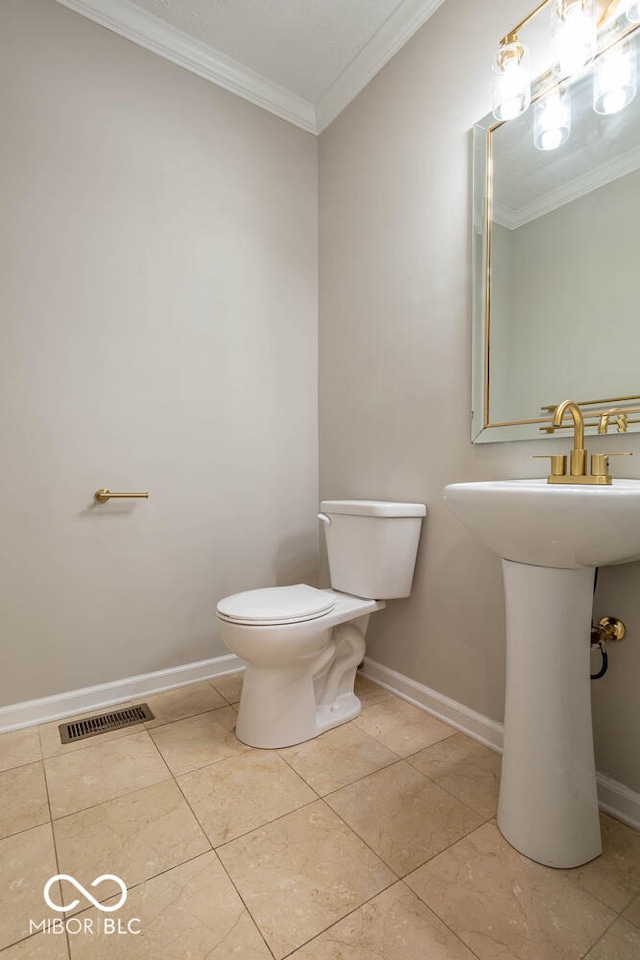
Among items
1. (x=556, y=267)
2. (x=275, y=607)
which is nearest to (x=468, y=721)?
(x=275, y=607)

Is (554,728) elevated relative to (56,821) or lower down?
elevated

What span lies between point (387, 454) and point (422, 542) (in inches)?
14.5

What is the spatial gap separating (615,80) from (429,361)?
0.84 m

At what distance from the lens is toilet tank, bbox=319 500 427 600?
165 centimetres

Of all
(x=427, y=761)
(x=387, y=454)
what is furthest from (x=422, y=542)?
(x=427, y=761)

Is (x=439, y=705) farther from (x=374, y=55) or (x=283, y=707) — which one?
(x=374, y=55)

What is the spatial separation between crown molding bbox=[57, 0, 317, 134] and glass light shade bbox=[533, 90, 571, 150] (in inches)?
48.2

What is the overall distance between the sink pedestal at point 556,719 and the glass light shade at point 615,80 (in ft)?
3.78

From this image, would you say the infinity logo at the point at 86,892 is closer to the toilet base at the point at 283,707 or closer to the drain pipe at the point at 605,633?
the toilet base at the point at 283,707

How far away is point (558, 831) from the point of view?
1.04m

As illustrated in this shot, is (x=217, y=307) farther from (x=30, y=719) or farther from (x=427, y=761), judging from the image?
(x=427, y=761)

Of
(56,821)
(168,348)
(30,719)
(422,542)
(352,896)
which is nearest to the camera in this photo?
(352,896)

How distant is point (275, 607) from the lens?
148 centimetres

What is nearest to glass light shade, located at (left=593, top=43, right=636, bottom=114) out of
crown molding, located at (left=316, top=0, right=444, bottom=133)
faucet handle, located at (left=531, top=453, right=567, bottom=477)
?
crown molding, located at (left=316, top=0, right=444, bottom=133)
